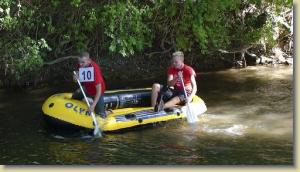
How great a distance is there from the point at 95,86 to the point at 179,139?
1593 mm

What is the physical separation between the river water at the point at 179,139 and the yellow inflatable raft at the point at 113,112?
6.2 inches

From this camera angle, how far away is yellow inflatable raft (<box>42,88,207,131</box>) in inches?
327

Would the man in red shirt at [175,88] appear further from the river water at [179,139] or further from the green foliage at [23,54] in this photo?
the green foliage at [23,54]

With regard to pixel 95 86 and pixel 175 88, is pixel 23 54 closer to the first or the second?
pixel 95 86

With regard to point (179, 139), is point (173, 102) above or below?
above

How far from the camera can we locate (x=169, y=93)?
910cm

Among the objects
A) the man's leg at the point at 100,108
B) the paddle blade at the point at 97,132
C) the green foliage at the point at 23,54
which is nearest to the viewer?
the paddle blade at the point at 97,132

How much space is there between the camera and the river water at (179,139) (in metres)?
7.16

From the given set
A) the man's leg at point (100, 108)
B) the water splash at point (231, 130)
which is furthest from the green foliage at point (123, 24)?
the water splash at point (231, 130)

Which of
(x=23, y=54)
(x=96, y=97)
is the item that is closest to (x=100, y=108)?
(x=96, y=97)

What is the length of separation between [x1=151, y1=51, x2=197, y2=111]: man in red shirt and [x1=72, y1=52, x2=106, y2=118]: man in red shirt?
0.98 meters

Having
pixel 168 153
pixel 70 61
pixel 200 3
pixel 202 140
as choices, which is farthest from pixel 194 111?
pixel 70 61

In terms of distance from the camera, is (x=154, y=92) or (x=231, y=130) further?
(x=154, y=92)

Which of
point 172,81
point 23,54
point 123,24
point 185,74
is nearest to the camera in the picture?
point 172,81
